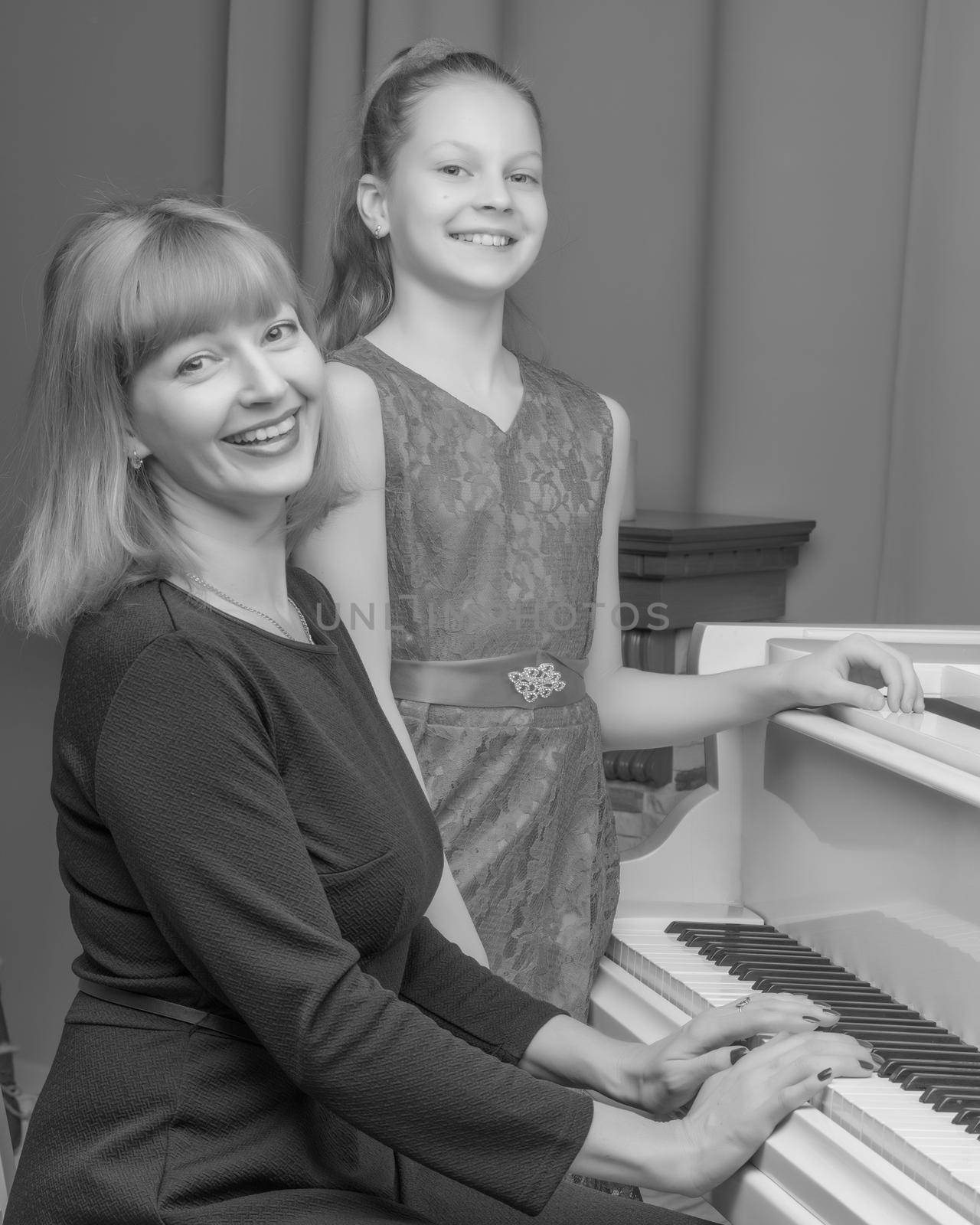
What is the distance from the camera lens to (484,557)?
1.43 meters

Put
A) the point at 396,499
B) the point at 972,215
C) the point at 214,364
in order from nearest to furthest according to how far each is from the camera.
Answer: the point at 214,364
the point at 396,499
the point at 972,215

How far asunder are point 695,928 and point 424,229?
2.35 feet

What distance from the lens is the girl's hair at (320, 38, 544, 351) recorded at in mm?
1476

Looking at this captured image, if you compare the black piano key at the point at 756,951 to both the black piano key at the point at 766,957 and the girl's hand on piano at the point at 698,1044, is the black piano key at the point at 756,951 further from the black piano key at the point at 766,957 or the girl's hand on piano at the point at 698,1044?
the girl's hand on piano at the point at 698,1044

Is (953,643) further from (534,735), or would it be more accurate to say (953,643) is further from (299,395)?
(299,395)

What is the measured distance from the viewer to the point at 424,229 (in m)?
1.43

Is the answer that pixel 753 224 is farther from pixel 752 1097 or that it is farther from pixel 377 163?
pixel 752 1097

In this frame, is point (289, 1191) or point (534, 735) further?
point (534, 735)

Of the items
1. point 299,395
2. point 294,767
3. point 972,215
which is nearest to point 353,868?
point 294,767

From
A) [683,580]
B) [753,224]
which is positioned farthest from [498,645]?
[753,224]

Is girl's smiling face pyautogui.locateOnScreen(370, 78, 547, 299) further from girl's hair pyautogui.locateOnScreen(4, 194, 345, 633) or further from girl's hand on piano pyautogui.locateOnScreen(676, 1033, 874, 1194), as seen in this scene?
girl's hand on piano pyautogui.locateOnScreen(676, 1033, 874, 1194)

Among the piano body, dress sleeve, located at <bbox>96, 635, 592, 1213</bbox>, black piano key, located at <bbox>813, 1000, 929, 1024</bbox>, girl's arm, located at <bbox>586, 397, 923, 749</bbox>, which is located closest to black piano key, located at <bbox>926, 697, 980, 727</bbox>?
the piano body

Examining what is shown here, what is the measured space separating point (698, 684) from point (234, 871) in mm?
658

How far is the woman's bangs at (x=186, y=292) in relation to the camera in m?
1.08
